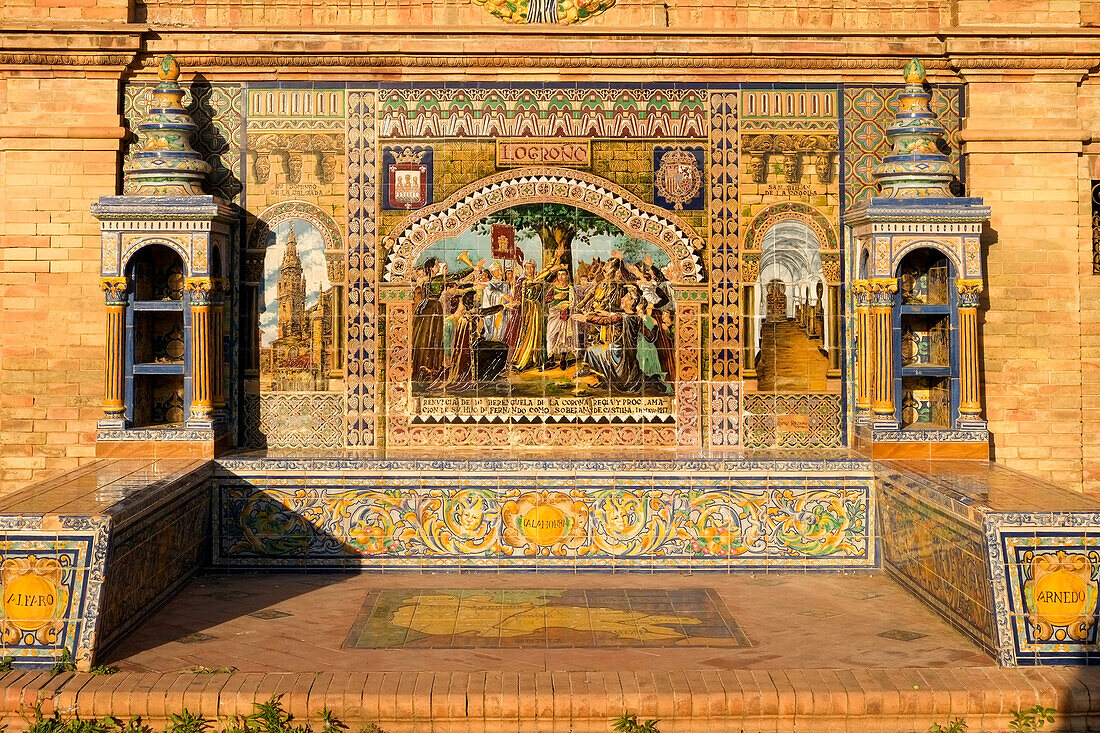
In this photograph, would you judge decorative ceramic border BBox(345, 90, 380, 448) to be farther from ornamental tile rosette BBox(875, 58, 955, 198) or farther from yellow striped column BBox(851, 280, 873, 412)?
ornamental tile rosette BBox(875, 58, 955, 198)

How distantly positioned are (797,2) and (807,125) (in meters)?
1.05

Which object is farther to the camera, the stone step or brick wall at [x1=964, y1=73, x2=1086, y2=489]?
brick wall at [x1=964, y1=73, x2=1086, y2=489]

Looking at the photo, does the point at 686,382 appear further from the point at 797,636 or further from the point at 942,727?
the point at 942,727

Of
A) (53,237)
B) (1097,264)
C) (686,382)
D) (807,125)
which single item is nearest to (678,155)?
(807,125)

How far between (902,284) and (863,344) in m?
0.59

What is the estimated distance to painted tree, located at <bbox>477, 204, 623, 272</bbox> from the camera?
997 cm

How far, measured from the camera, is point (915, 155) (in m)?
9.46

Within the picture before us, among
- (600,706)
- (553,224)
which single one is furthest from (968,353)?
(600,706)

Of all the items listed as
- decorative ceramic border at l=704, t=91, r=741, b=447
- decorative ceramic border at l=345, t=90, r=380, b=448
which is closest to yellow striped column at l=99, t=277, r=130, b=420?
decorative ceramic border at l=345, t=90, r=380, b=448

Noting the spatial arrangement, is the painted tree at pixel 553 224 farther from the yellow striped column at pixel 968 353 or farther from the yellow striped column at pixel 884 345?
the yellow striped column at pixel 968 353

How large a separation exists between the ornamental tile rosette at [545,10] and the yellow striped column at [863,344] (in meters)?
3.19

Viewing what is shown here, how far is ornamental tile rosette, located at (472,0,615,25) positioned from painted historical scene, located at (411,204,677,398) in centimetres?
158

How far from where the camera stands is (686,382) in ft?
32.8

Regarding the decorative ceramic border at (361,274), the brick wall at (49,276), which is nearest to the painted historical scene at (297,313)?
the decorative ceramic border at (361,274)
